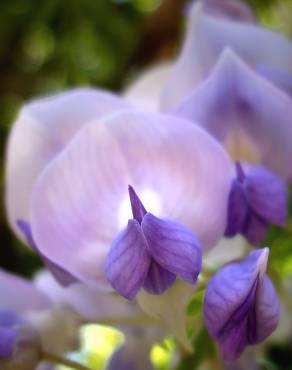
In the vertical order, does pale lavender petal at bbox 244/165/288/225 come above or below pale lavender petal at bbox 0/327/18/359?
above

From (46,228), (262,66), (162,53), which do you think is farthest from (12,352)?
(162,53)

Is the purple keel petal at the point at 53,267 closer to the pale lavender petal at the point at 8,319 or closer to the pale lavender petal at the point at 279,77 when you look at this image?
the pale lavender petal at the point at 8,319

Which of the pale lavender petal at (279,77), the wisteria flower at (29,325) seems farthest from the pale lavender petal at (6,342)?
the pale lavender petal at (279,77)

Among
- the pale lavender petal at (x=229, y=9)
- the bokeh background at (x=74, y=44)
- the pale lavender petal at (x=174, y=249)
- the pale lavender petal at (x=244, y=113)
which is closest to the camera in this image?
the pale lavender petal at (x=174, y=249)

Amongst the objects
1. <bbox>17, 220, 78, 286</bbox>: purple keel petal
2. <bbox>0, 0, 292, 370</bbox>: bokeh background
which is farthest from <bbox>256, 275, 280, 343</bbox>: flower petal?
<bbox>0, 0, 292, 370</bbox>: bokeh background

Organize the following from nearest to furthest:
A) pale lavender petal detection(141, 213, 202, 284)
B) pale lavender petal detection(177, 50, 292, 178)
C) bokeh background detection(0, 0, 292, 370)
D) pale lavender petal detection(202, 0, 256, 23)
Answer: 1. pale lavender petal detection(141, 213, 202, 284)
2. pale lavender petal detection(177, 50, 292, 178)
3. pale lavender petal detection(202, 0, 256, 23)
4. bokeh background detection(0, 0, 292, 370)

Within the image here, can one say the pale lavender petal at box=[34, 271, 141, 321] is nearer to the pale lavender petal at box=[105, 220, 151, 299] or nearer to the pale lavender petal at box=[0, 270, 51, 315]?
the pale lavender petal at box=[0, 270, 51, 315]

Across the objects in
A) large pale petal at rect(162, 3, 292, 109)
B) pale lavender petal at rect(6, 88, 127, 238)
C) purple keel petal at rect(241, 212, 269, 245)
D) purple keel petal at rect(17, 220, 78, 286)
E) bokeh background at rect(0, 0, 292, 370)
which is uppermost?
large pale petal at rect(162, 3, 292, 109)

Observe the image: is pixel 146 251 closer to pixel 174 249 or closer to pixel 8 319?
pixel 174 249
